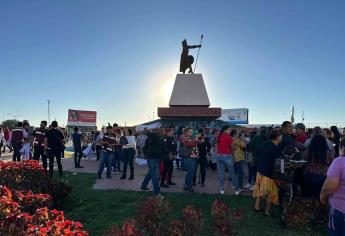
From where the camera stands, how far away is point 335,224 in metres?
4.12

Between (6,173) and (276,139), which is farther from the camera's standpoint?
(6,173)

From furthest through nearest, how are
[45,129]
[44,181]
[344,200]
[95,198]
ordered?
[45,129]
[95,198]
[44,181]
[344,200]

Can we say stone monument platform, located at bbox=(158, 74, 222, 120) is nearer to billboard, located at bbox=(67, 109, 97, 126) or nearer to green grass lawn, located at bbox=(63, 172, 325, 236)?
green grass lawn, located at bbox=(63, 172, 325, 236)

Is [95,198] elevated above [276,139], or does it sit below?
below

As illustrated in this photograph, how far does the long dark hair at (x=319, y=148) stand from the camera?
21.0ft

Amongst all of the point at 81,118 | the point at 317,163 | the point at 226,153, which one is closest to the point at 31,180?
the point at 226,153

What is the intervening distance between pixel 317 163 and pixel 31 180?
5.92 meters

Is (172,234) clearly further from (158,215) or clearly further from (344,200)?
(344,200)

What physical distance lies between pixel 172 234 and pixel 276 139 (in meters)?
4.36

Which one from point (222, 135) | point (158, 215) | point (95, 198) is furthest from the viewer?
point (222, 135)

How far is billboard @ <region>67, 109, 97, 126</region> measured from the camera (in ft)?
174

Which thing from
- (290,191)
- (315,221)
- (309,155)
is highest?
(309,155)

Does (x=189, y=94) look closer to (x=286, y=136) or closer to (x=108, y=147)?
(x=108, y=147)

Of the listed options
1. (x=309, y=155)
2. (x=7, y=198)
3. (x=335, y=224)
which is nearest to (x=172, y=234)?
(x=335, y=224)
